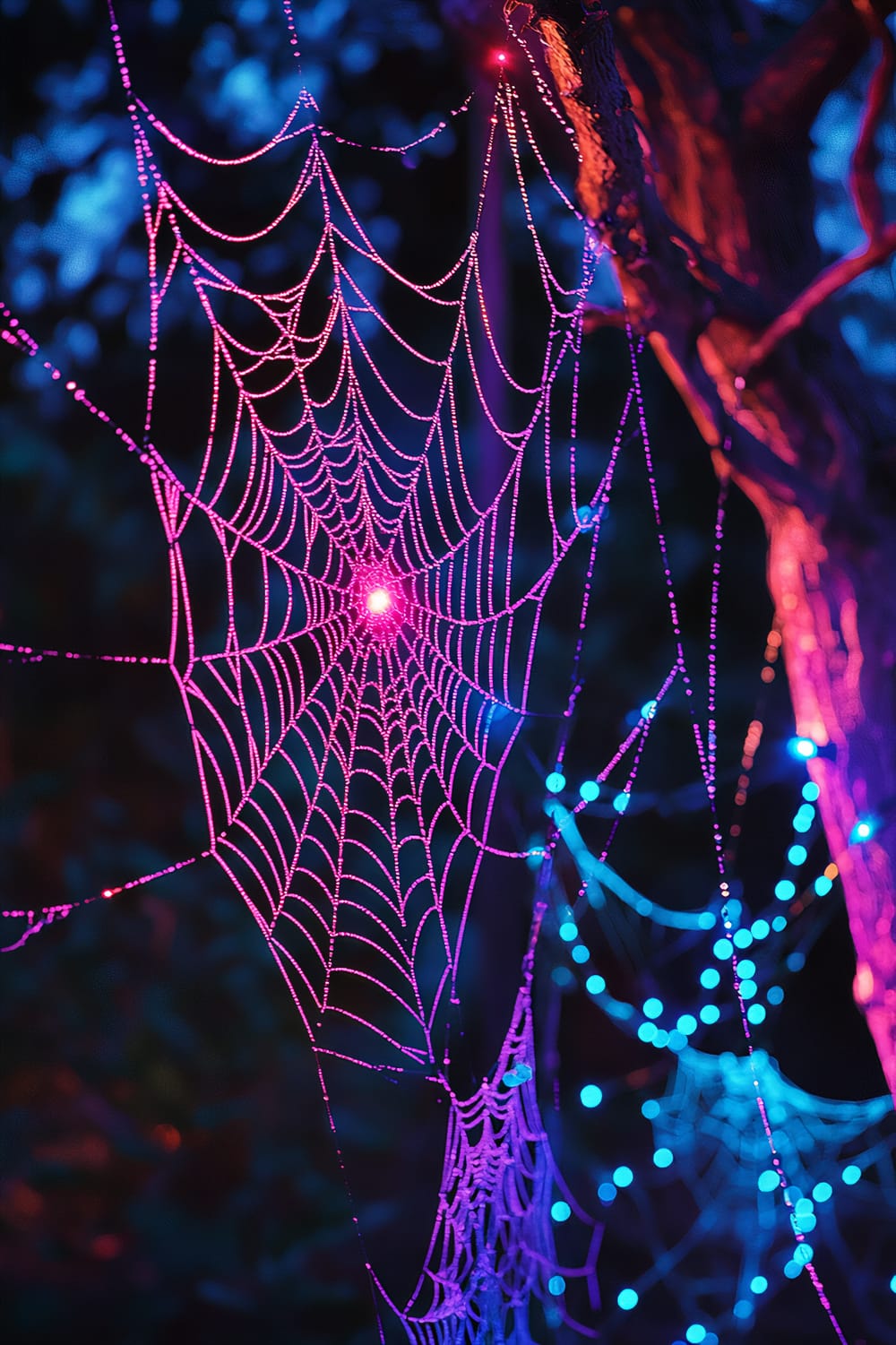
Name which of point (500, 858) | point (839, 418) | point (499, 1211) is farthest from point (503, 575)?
point (499, 1211)

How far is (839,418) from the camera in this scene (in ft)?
6.15

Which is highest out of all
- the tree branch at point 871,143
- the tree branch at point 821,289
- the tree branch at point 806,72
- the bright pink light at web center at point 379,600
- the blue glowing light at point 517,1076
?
the tree branch at point 806,72

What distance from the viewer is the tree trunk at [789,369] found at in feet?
5.99

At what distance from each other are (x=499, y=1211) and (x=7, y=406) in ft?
10.5

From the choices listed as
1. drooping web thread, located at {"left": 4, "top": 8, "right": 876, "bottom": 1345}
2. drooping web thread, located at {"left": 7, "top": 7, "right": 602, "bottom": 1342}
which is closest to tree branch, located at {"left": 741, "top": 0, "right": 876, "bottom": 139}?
drooping web thread, located at {"left": 7, "top": 7, "right": 602, "bottom": 1342}

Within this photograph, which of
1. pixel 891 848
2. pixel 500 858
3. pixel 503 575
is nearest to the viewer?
pixel 891 848

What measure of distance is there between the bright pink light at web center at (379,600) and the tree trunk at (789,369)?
0.93 m

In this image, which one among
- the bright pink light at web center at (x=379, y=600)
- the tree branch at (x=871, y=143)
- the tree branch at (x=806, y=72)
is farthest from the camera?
the bright pink light at web center at (x=379, y=600)

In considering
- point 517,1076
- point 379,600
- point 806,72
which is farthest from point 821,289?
point 517,1076

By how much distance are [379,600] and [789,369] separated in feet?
3.67

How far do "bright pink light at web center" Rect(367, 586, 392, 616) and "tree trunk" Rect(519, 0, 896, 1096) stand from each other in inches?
36.4

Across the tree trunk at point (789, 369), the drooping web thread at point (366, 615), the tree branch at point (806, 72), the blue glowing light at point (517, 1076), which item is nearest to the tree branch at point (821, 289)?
the tree trunk at point (789, 369)

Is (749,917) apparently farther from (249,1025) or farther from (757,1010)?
(249,1025)

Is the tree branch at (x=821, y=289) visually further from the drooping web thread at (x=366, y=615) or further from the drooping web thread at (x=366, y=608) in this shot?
the drooping web thread at (x=366, y=608)
